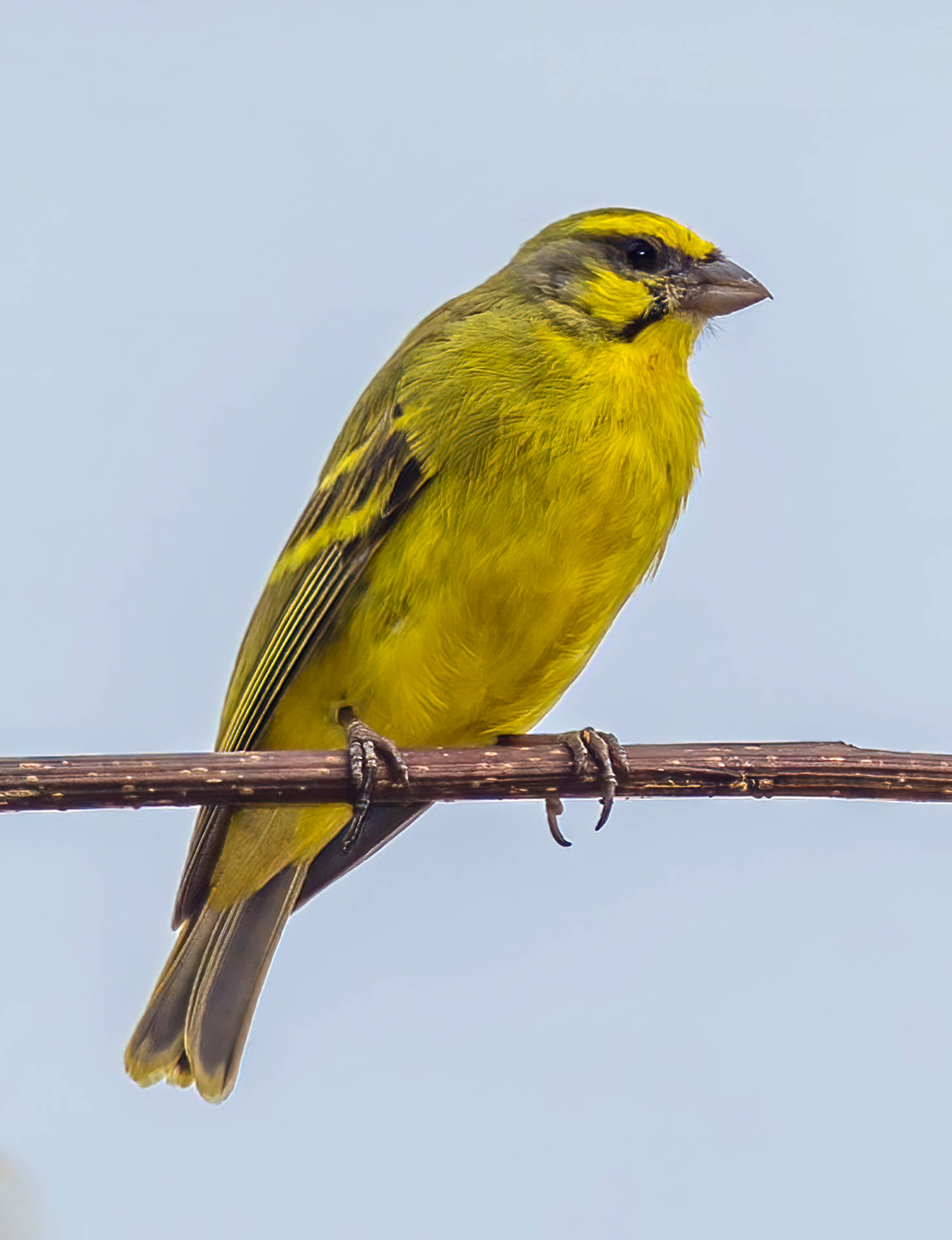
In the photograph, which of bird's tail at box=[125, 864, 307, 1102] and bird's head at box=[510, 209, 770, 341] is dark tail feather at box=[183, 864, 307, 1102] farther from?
bird's head at box=[510, 209, 770, 341]

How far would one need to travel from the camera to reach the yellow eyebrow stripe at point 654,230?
455 cm

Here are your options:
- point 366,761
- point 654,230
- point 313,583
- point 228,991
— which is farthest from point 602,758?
point 654,230

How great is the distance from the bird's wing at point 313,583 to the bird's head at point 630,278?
0.60m

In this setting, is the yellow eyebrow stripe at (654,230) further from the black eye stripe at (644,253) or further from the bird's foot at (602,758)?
the bird's foot at (602,758)

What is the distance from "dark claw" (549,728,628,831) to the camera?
3.29 meters

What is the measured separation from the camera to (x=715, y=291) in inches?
176

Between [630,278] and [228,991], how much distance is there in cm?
239

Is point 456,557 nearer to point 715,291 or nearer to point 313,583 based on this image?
point 313,583

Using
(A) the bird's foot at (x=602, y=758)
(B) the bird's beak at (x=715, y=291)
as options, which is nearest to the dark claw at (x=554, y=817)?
(A) the bird's foot at (x=602, y=758)

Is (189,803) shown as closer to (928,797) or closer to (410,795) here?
(410,795)

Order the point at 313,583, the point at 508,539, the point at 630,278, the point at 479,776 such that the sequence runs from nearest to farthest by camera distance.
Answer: the point at 479,776 → the point at 508,539 → the point at 313,583 → the point at 630,278

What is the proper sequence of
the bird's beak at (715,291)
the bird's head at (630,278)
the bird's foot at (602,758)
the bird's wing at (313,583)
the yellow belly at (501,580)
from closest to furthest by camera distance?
the bird's foot at (602,758), the yellow belly at (501,580), the bird's wing at (313,583), the bird's head at (630,278), the bird's beak at (715,291)

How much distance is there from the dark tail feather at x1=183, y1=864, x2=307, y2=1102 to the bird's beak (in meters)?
2.04

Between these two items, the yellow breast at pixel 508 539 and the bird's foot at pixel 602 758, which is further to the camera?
the yellow breast at pixel 508 539
